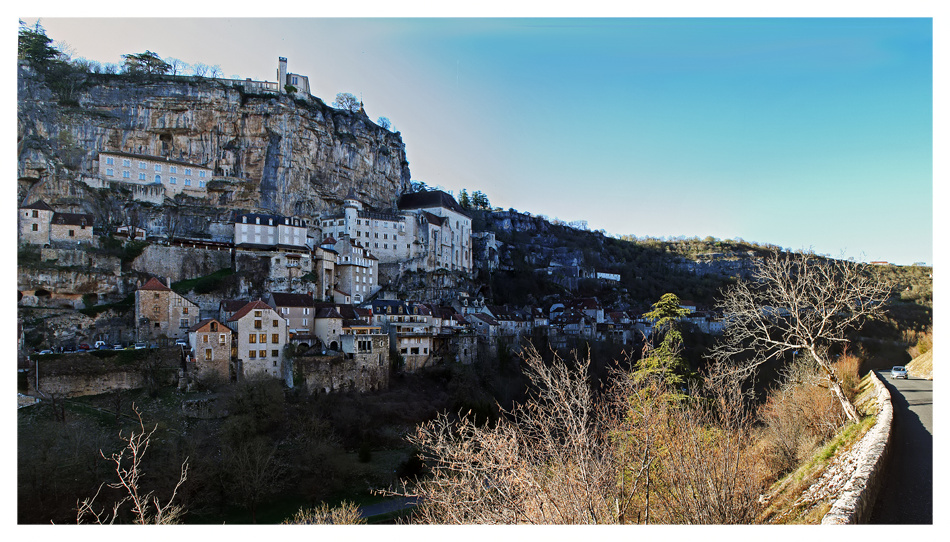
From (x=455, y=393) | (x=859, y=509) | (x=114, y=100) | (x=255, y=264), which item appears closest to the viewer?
(x=859, y=509)

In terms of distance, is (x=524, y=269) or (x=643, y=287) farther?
(x=643, y=287)

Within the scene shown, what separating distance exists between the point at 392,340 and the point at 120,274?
48.2 feet

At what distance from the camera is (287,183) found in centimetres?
4097

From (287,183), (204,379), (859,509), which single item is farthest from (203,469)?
(287,183)

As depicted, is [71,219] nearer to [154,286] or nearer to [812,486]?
[154,286]

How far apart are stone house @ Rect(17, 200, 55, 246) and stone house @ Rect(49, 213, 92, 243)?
31 cm

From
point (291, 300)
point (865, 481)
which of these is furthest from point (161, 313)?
point (865, 481)

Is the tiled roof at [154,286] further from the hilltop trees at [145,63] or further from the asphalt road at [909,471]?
the asphalt road at [909,471]

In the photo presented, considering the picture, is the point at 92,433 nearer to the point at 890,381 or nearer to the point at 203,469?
the point at 203,469

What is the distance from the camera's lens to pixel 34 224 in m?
27.0

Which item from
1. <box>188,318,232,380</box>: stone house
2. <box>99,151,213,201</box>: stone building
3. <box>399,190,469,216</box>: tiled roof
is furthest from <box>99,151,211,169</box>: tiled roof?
<box>188,318,232,380</box>: stone house

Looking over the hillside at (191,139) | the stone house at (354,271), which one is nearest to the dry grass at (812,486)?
the stone house at (354,271)

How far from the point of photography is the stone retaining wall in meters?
6.62

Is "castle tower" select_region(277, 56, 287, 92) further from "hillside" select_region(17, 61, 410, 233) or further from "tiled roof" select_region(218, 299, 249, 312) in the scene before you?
"tiled roof" select_region(218, 299, 249, 312)
